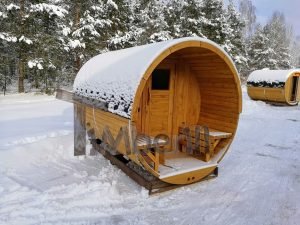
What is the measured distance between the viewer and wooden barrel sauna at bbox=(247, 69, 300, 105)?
16.7 metres

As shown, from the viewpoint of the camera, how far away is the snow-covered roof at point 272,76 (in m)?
16.7

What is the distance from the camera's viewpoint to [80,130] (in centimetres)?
729

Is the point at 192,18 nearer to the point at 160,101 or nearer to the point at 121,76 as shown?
the point at 160,101

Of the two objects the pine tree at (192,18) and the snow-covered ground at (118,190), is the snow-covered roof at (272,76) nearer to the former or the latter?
the pine tree at (192,18)

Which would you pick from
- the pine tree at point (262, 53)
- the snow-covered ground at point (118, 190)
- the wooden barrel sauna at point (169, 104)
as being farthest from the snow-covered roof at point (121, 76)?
the pine tree at point (262, 53)

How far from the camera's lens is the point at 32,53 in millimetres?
14875

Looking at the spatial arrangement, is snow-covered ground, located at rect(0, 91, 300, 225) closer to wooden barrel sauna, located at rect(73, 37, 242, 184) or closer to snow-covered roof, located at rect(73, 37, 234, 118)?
wooden barrel sauna, located at rect(73, 37, 242, 184)

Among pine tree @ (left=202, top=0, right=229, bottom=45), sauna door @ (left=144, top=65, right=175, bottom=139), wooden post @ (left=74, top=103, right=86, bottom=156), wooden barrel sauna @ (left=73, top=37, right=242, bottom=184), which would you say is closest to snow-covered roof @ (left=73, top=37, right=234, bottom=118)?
wooden barrel sauna @ (left=73, top=37, right=242, bottom=184)

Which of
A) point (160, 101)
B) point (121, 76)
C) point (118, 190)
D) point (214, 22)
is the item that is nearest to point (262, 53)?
point (214, 22)

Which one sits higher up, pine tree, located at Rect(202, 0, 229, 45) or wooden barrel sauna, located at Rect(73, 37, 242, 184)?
pine tree, located at Rect(202, 0, 229, 45)

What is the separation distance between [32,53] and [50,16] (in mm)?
2251

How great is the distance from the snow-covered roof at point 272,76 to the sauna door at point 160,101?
502 inches

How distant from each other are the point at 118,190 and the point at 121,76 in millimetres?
2017

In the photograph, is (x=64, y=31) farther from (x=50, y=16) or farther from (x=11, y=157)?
(x=11, y=157)
